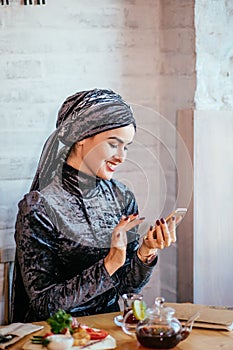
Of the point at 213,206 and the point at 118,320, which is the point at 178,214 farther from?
the point at 213,206

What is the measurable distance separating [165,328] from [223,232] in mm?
1009

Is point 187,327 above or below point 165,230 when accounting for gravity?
below

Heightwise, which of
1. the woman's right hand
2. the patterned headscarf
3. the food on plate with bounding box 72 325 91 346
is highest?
the patterned headscarf

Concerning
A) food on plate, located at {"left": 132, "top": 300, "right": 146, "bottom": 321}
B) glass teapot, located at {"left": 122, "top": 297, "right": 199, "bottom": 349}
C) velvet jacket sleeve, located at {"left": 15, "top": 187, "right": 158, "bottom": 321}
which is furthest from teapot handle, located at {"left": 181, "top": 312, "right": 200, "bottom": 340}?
velvet jacket sleeve, located at {"left": 15, "top": 187, "right": 158, "bottom": 321}

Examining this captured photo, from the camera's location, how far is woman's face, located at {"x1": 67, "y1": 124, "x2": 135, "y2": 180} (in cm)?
255

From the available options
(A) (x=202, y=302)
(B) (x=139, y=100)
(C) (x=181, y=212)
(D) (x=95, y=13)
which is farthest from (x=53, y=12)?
(A) (x=202, y=302)

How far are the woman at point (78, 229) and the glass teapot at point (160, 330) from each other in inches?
14.0

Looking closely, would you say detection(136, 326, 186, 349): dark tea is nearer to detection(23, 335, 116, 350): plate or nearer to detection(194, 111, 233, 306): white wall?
detection(23, 335, 116, 350): plate

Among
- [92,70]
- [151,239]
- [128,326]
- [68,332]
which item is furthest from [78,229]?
[92,70]

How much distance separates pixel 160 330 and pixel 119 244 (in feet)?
1.35

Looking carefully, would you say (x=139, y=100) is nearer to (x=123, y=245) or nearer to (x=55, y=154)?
(x=55, y=154)

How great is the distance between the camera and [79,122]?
8.39 feet

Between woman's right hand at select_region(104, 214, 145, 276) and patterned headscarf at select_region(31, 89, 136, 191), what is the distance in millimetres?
310

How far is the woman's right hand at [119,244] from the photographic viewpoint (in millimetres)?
2420
